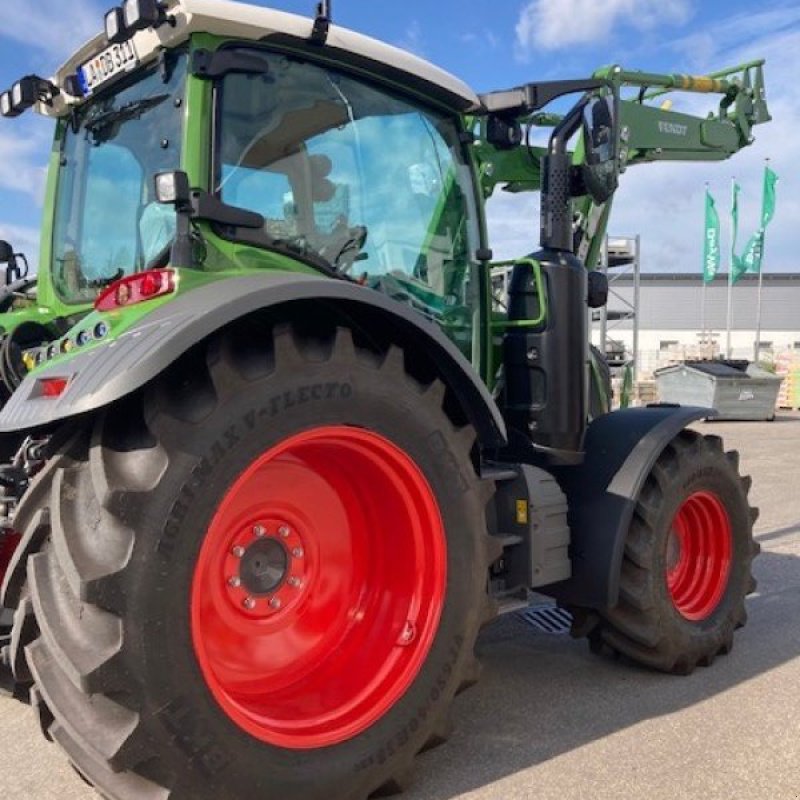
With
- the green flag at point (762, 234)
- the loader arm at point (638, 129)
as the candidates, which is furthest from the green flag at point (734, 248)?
the loader arm at point (638, 129)

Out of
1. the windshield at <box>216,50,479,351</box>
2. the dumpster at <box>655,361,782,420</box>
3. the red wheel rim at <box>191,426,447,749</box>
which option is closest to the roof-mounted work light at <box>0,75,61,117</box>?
the windshield at <box>216,50,479,351</box>

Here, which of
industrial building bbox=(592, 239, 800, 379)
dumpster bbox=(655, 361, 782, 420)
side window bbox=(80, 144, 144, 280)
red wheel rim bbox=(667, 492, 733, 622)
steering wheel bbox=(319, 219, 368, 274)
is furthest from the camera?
industrial building bbox=(592, 239, 800, 379)

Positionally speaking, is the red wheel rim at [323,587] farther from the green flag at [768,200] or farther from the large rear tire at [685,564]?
the green flag at [768,200]

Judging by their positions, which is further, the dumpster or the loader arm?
the dumpster

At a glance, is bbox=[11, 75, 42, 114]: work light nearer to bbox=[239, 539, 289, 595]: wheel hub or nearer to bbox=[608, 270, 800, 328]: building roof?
bbox=[239, 539, 289, 595]: wheel hub

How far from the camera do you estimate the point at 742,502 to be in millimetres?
4191

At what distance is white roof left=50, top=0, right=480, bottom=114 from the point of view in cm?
273

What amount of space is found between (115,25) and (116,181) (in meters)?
0.80

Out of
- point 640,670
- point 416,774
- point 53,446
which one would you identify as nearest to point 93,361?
point 53,446

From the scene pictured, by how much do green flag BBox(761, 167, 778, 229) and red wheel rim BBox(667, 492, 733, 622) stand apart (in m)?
24.5

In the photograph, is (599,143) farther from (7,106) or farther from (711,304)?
(711,304)

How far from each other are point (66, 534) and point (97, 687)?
0.40 m

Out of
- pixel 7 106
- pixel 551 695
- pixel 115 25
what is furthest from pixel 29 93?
A: pixel 551 695

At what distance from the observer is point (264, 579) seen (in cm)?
272
